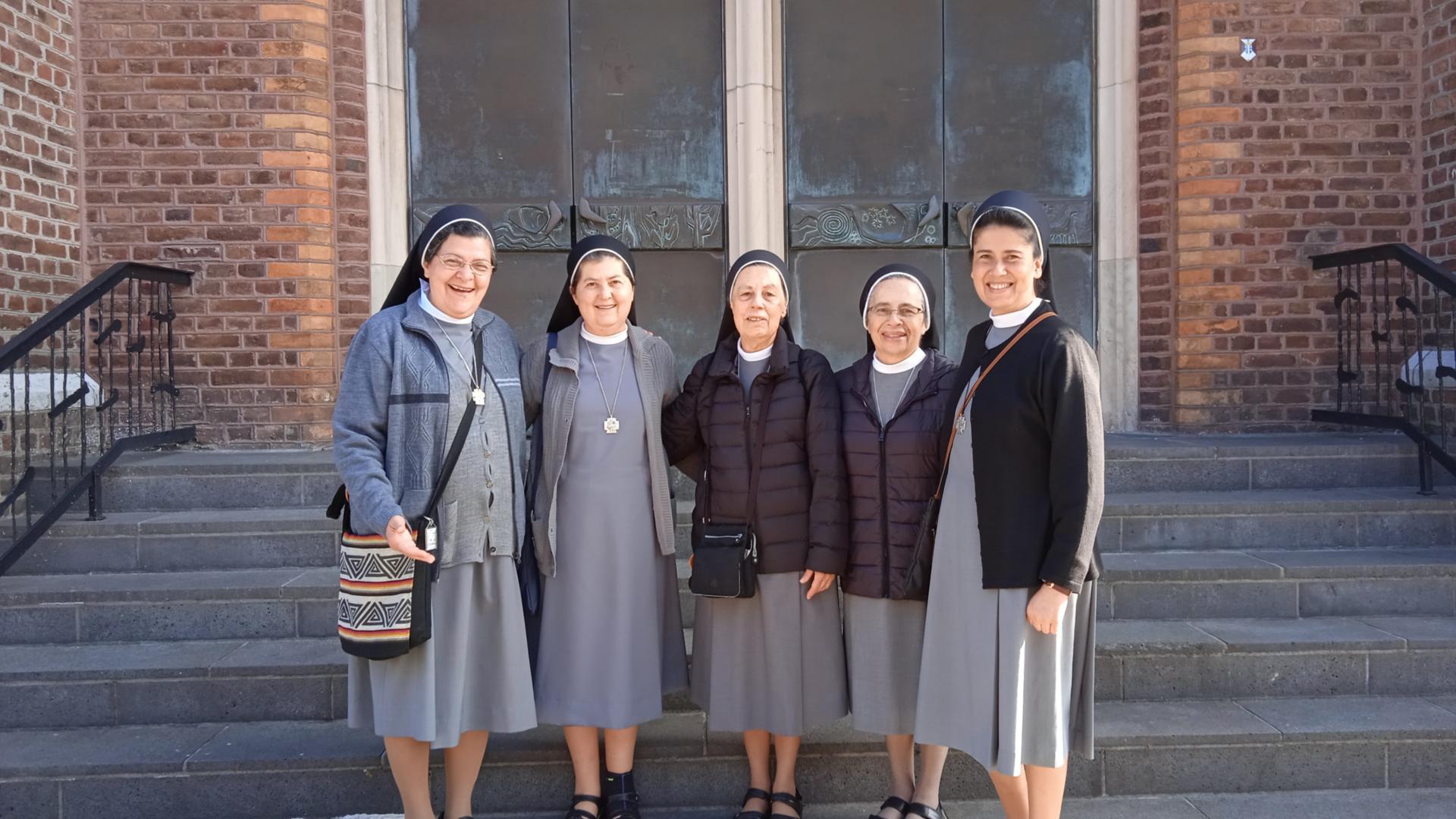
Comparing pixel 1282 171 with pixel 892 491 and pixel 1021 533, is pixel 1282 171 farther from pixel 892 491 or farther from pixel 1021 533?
pixel 1021 533

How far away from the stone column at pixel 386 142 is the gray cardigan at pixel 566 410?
3.00 m

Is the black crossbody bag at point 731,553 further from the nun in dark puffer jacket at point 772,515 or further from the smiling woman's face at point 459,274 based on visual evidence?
the smiling woman's face at point 459,274

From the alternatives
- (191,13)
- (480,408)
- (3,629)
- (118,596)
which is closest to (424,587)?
(480,408)

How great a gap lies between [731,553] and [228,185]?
4111mm

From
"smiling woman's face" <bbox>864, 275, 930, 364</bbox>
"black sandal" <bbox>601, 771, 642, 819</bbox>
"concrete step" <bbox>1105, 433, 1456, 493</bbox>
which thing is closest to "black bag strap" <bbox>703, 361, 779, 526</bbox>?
"smiling woman's face" <bbox>864, 275, 930, 364</bbox>

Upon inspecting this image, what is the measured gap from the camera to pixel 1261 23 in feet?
18.3

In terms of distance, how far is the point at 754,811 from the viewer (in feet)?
10.2

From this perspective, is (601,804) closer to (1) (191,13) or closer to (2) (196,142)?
(2) (196,142)

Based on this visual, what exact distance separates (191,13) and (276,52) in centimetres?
51

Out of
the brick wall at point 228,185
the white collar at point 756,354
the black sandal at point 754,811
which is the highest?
the brick wall at point 228,185

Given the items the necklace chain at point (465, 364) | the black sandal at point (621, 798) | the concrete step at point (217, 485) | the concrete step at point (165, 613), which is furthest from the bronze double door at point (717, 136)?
the black sandal at point (621, 798)

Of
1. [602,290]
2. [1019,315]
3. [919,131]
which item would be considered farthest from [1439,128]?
[602,290]

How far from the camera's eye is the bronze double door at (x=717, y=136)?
5.95m

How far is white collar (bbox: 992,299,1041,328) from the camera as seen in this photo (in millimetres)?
2656
